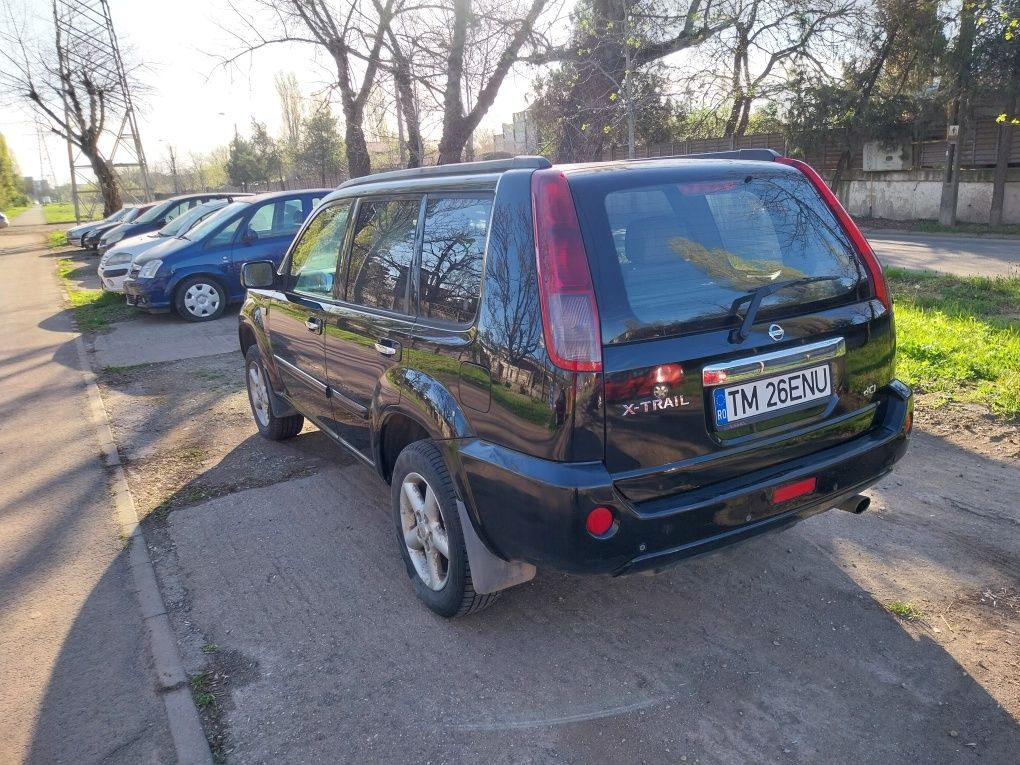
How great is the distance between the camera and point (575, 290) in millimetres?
2584

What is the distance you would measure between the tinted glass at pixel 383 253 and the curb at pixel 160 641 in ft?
5.74

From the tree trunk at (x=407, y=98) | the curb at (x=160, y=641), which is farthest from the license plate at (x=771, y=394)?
the tree trunk at (x=407, y=98)

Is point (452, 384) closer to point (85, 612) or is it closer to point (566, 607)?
point (566, 607)

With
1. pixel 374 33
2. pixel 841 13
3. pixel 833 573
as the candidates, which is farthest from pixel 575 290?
pixel 841 13

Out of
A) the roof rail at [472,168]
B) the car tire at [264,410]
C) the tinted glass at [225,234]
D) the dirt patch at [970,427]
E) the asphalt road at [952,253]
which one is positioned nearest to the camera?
the roof rail at [472,168]

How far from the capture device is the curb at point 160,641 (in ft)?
9.08

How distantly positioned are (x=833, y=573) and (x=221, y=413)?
17.1 feet

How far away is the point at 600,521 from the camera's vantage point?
2.58 m

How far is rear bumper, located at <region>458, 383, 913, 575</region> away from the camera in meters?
2.58

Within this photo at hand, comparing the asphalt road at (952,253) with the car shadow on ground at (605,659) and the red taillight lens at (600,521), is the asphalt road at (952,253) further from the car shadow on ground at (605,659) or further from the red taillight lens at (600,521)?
the red taillight lens at (600,521)

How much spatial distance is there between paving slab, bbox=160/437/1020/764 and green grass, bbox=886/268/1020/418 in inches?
52.0

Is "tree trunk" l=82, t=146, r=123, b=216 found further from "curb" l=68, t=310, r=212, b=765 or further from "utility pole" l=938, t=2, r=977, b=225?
"curb" l=68, t=310, r=212, b=765

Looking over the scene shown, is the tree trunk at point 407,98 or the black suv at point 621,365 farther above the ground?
the tree trunk at point 407,98

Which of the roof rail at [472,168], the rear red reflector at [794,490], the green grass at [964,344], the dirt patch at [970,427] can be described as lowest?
the dirt patch at [970,427]
